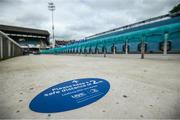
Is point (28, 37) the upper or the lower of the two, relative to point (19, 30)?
lower

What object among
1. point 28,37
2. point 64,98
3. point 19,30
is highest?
point 19,30

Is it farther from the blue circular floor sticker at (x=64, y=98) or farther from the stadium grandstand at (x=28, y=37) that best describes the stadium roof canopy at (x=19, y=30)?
the blue circular floor sticker at (x=64, y=98)

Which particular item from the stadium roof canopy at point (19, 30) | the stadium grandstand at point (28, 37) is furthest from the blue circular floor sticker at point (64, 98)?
the stadium roof canopy at point (19, 30)

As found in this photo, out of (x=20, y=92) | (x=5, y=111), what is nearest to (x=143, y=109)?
(x=5, y=111)

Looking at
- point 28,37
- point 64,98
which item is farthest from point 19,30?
point 64,98

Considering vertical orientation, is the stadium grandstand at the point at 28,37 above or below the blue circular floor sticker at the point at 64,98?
above

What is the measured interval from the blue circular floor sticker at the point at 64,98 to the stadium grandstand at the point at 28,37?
4578 centimetres

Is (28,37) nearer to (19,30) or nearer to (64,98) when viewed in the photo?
(19,30)

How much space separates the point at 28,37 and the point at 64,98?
52968 millimetres

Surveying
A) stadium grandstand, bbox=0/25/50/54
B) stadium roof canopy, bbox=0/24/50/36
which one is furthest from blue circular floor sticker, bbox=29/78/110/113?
stadium roof canopy, bbox=0/24/50/36

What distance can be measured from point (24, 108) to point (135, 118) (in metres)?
Answer: 1.11

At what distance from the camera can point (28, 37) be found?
156 feet

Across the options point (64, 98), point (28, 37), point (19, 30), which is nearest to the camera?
point (64, 98)

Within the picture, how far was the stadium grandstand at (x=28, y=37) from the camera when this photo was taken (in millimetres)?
43056
